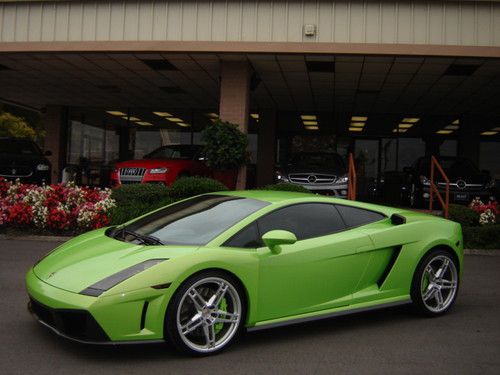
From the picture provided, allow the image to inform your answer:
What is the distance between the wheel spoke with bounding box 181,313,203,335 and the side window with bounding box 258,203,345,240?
0.92 metres

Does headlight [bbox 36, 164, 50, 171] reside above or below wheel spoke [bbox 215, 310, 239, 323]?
above

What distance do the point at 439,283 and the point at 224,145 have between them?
26.2 ft

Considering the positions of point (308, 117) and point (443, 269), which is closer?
point (443, 269)

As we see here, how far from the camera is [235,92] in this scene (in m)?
13.7

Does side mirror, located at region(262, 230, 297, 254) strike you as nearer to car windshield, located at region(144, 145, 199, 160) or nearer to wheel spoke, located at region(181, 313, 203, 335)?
wheel spoke, located at region(181, 313, 203, 335)

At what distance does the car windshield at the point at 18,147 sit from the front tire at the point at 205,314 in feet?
42.5

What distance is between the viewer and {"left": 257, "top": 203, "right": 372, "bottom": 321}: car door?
15.1ft

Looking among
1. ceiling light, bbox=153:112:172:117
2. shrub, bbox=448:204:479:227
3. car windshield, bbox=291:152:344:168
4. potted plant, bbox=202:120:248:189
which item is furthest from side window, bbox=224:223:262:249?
ceiling light, bbox=153:112:172:117

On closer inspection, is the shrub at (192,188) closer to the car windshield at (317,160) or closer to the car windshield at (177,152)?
the car windshield at (177,152)

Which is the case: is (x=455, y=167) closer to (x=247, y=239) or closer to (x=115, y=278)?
(x=247, y=239)

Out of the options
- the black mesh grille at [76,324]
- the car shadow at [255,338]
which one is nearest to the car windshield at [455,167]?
the car shadow at [255,338]

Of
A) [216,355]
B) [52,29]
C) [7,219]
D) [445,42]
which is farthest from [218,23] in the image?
[216,355]

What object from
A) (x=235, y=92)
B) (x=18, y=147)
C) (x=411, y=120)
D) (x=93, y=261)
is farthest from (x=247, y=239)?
(x=411, y=120)

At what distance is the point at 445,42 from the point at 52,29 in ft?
28.1
